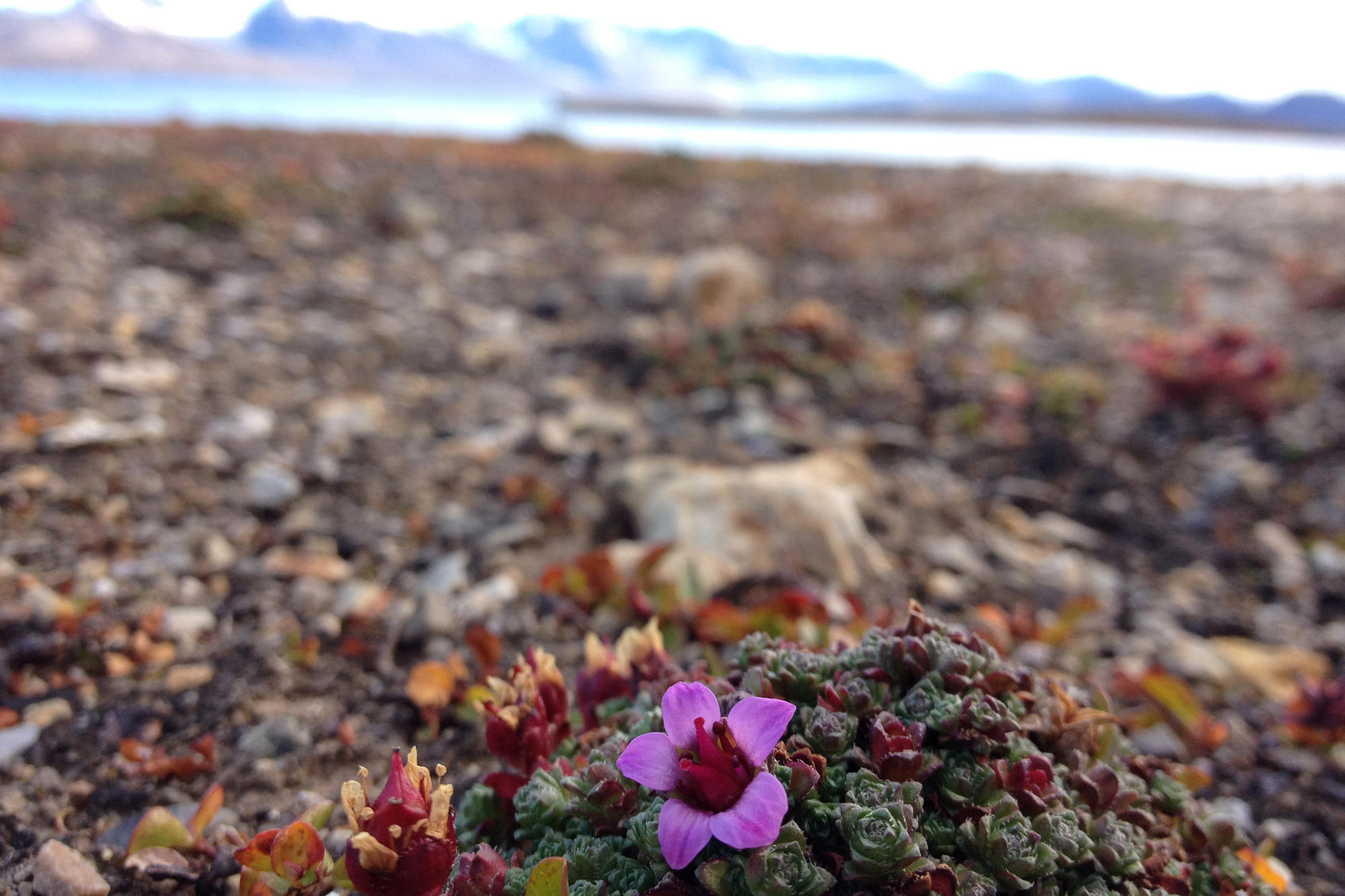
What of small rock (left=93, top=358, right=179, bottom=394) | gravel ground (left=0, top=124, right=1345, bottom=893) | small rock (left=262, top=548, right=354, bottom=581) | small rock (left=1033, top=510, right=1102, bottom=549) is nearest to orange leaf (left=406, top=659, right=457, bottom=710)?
gravel ground (left=0, top=124, right=1345, bottom=893)

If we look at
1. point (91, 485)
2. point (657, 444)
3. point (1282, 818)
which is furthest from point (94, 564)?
point (1282, 818)

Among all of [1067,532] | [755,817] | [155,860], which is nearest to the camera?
[755,817]

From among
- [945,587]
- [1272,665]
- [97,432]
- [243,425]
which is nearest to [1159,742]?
[1272,665]

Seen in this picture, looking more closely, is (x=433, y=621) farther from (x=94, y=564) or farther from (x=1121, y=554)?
(x=1121, y=554)

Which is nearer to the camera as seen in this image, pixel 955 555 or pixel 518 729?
pixel 518 729

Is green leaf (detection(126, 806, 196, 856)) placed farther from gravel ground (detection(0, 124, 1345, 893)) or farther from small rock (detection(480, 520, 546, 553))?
small rock (detection(480, 520, 546, 553))

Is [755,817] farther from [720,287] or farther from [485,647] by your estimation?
[720,287]

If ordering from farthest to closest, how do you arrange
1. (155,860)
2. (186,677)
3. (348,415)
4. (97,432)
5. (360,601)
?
(348,415), (97,432), (360,601), (186,677), (155,860)
